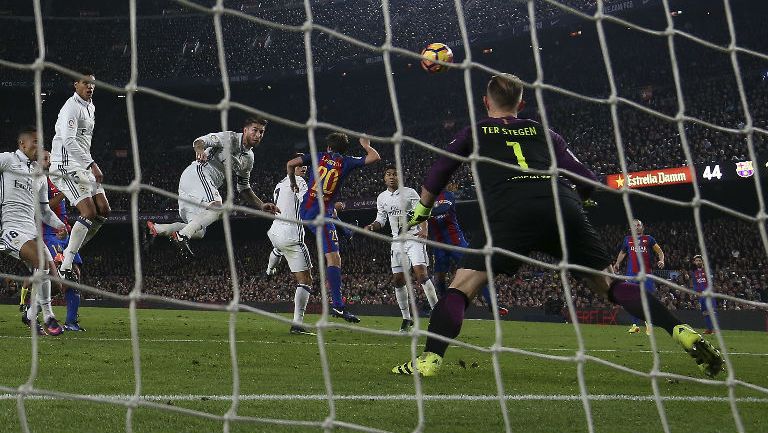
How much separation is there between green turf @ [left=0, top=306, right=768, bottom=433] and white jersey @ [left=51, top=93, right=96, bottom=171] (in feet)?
5.53

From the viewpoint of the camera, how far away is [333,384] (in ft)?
16.4

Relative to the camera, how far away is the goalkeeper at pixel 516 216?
4.74 meters

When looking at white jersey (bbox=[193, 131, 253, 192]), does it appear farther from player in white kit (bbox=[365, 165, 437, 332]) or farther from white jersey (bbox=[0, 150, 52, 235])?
player in white kit (bbox=[365, 165, 437, 332])

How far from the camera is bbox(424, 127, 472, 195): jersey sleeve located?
4676 millimetres

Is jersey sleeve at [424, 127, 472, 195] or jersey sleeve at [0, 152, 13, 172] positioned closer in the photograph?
jersey sleeve at [424, 127, 472, 195]

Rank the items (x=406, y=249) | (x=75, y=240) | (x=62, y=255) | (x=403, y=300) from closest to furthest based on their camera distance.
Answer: (x=75, y=240), (x=62, y=255), (x=403, y=300), (x=406, y=249)

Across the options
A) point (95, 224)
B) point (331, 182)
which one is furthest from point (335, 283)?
point (95, 224)

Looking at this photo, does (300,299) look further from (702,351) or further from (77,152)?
(702,351)

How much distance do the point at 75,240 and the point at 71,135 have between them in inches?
47.3

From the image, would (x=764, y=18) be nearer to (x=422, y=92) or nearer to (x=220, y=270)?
(x=422, y=92)

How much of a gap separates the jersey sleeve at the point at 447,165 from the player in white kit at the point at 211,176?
4.11 metres

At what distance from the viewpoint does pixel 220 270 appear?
117ft

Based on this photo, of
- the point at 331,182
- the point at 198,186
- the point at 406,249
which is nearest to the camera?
the point at 331,182

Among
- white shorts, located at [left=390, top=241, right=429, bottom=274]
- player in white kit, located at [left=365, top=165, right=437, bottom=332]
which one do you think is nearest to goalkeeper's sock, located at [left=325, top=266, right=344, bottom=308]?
player in white kit, located at [left=365, top=165, right=437, bottom=332]
